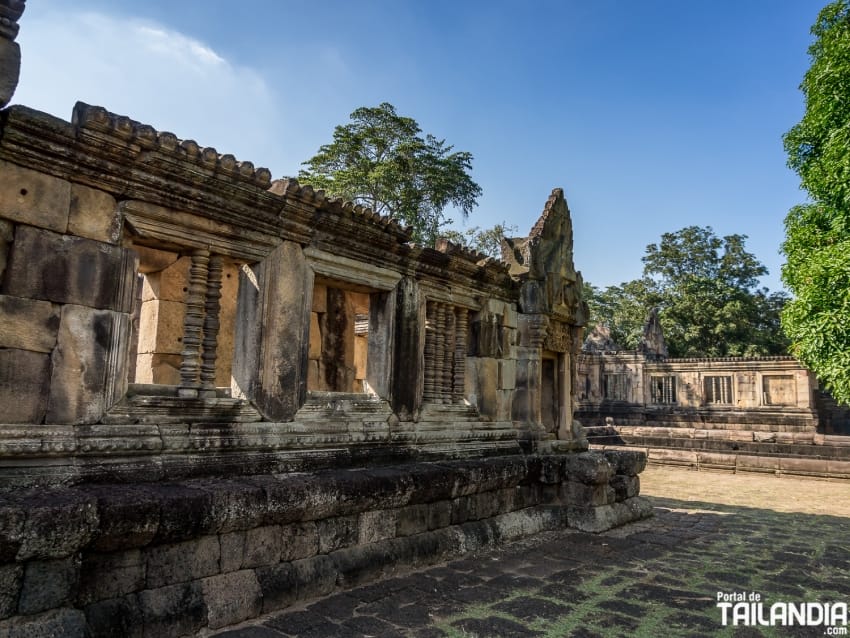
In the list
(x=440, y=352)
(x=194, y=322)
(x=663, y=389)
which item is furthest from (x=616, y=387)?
(x=194, y=322)

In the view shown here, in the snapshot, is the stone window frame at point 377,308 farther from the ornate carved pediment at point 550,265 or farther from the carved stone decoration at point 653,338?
the carved stone decoration at point 653,338

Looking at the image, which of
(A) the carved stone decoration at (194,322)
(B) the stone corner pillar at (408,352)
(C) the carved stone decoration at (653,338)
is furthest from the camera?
(C) the carved stone decoration at (653,338)

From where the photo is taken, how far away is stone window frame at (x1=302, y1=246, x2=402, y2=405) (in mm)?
5633

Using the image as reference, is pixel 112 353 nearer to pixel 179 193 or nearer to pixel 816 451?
pixel 179 193

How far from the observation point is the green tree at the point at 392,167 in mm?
25594

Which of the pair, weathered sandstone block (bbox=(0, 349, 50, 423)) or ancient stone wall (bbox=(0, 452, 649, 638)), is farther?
weathered sandstone block (bbox=(0, 349, 50, 423))

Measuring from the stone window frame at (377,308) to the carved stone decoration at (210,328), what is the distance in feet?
3.50

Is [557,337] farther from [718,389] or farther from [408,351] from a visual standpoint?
[718,389]

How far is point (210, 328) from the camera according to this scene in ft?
15.0

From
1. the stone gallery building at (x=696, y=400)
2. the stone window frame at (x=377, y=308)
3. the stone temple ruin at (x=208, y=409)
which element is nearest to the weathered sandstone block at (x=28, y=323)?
the stone temple ruin at (x=208, y=409)

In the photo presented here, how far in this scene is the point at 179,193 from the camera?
4320mm

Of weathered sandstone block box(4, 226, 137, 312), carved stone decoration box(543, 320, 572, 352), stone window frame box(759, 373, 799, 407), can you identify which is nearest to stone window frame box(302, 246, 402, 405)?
weathered sandstone block box(4, 226, 137, 312)

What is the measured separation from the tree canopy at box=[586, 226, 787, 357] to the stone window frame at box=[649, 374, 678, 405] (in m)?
9.65

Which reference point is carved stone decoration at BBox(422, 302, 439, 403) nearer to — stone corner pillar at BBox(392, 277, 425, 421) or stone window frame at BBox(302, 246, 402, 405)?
stone corner pillar at BBox(392, 277, 425, 421)
